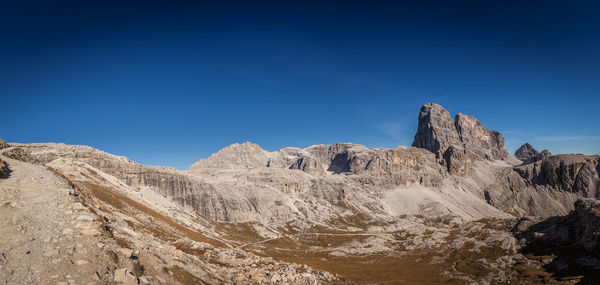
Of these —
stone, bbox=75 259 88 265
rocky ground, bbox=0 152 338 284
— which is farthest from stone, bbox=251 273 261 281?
stone, bbox=75 259 88 265

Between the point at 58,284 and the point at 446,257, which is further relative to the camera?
the point at 446,257

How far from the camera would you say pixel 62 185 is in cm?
4116

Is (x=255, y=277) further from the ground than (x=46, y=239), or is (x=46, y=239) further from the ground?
(x=46, y=239)

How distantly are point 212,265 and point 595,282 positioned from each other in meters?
89.8

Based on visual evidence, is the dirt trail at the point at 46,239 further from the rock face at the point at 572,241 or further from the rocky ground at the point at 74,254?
the rock face at the point at 572,241

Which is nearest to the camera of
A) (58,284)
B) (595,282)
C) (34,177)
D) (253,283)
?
(58,284)

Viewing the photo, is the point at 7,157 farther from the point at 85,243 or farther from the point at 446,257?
the point at 446,257

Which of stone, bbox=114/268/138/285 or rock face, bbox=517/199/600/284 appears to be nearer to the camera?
stone, bbox=114/268/138/285

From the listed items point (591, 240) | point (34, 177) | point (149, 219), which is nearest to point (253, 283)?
point (34, 177)

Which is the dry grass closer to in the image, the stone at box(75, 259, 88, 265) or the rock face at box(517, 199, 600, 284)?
the stone at box(75, 259, 88, 265)

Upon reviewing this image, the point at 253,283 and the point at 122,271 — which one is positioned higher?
the point at 122,271

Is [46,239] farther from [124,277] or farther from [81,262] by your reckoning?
[124,277]

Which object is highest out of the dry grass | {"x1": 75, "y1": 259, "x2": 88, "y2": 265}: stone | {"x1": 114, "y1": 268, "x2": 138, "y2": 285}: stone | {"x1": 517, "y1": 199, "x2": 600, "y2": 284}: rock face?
{"x1": 75, "y1": 259, "x2": 88, "y2": 265}: stone

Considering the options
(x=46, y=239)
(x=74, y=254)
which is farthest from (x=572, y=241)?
(x=46, y=239)
